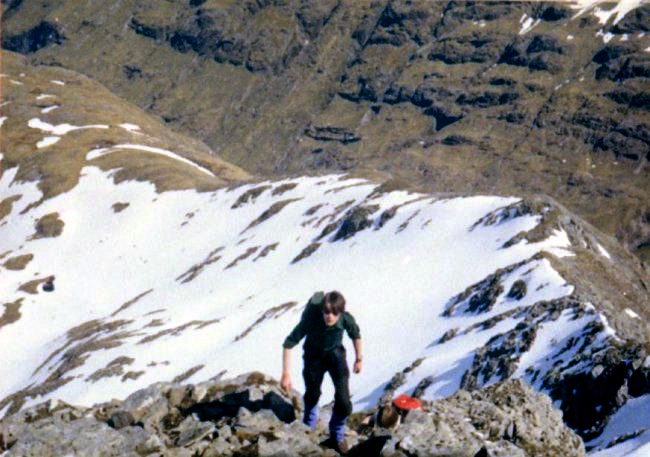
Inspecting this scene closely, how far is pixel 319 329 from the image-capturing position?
59.6 feet

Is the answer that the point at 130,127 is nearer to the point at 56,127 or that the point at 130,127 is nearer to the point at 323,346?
the point at 56,127

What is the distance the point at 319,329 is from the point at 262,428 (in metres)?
2.27

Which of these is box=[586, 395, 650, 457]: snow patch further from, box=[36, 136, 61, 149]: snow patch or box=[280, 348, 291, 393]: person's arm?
box=[36, 136, 61, 149]: snow patch

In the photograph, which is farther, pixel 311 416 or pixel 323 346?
pixel 311 416

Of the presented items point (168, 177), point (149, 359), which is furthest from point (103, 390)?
point (168, 177)

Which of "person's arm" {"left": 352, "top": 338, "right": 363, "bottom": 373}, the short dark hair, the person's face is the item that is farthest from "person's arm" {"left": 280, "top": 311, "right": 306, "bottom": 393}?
"person's arm" {"left": 352, "top": 338, "right": 363, "bottom": 373}

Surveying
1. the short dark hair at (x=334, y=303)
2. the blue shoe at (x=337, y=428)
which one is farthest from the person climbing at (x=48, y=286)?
the blue shoe at (x=337, y=428)

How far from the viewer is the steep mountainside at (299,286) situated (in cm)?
4138

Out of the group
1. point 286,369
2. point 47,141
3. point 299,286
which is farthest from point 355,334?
point 47,141

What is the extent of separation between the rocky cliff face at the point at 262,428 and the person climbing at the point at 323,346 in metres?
0.75

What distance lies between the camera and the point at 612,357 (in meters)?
32.2

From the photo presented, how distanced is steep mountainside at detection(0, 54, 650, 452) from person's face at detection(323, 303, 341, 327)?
6.66m

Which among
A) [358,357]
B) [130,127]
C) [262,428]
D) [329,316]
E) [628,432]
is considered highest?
[329,316]

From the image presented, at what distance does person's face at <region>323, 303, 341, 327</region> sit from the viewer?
17750 mm
